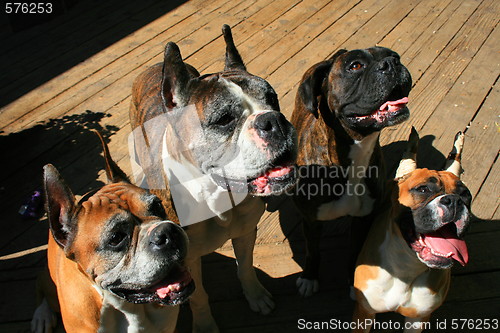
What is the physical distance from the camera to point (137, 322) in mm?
2705

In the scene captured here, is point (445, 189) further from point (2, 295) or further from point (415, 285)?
point (2, 295)

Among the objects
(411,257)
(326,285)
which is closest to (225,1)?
(326,285)

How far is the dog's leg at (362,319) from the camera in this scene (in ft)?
10.0

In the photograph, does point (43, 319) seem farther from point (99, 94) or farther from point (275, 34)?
point (275, 34)

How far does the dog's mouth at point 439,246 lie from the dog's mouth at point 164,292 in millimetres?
1246

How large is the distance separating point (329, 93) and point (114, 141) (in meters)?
2.45

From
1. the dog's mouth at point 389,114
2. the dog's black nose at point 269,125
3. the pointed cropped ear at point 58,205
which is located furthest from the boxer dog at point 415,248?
the pointed cropped ear at point 58,205

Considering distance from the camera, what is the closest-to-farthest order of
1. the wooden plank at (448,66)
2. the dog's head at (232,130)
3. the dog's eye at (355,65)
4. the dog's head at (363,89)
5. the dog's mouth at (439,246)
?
1. the dog's head at (232,130)
2. the dog's mouth at (439,246)
3. the dog's head at (363,89)
4. the dog's eye at (355,65)
5. the wooden plank at (448,66)

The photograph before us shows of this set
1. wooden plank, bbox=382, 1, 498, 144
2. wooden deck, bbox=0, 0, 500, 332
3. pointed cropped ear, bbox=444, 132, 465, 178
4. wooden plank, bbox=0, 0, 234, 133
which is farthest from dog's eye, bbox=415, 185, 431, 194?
wooden plank, bbox=0, 0, 234, 133

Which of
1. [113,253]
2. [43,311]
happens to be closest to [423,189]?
[113,253]

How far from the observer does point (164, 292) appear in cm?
246

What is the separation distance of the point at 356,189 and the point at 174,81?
1368 millimetres

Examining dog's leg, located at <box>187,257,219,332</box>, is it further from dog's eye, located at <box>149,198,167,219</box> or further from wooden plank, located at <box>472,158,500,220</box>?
wooden plank, located at <box>472,158,500,220</box>

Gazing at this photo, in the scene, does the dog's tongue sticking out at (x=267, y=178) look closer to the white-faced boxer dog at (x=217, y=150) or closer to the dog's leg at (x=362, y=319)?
the white-faced boxer dog at (x=217, y=150)
